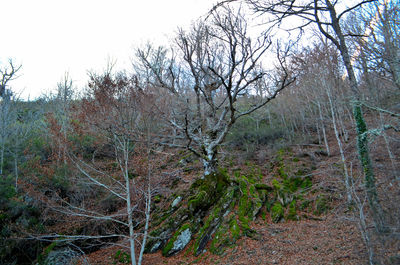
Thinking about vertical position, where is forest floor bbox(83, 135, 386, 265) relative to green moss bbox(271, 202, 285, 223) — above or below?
below

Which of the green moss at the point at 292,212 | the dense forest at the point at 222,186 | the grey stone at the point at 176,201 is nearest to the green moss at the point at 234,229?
the dense forest at the point at 222,186

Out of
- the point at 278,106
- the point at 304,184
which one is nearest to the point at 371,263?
the point at 304,184

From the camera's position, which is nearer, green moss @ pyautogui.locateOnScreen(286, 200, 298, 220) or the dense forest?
the dense forest

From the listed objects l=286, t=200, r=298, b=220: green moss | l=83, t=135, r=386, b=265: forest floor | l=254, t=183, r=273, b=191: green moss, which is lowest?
l=83, t=135, r=386, b=265: forest floor

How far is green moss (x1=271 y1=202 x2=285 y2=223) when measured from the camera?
26.3 ft

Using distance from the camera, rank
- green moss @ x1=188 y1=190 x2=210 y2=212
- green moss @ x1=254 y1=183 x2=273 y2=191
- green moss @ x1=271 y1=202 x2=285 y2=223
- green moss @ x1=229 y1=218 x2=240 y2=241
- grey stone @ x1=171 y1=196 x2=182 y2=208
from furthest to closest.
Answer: green moss @ x1=254 y1=183 x2=273 y2=191
grey stone @ x1=171 y1=196 x2=182 y2=208
green moss @ x1=188 y1=190 x2=210 y2=212
green moss @ x1=271 y1=202 x2=285 y2=223
green moss @ x1=229 y1=218 x2=240 y2=241

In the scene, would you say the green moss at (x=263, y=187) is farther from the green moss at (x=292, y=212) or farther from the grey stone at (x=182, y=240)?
the grey stone at (x=182, y=240)

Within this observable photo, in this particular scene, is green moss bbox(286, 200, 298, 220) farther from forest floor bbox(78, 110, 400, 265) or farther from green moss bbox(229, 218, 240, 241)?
green moss bbox(229, 218, 240, 241)

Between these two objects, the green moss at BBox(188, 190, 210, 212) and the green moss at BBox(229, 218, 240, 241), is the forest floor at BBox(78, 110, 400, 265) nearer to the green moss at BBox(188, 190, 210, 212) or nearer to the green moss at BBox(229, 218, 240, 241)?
the green moss at BBox(229, 218, 240, 241)

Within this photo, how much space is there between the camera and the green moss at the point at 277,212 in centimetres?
802

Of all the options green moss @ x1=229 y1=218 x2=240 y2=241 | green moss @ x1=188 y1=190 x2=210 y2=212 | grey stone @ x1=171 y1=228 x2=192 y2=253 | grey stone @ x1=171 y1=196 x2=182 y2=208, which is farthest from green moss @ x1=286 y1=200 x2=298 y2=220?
grey stone @ x1=171 y1=196 x2=182 y2=208

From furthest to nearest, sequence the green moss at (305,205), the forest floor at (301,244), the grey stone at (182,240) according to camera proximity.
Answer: the green moss at (305,205), the grey stone at (182,240), the forest floor at (301,244)

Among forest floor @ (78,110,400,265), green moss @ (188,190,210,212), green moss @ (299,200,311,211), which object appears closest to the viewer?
forest floor @ (78,110,400,265)

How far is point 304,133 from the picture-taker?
15.6m
